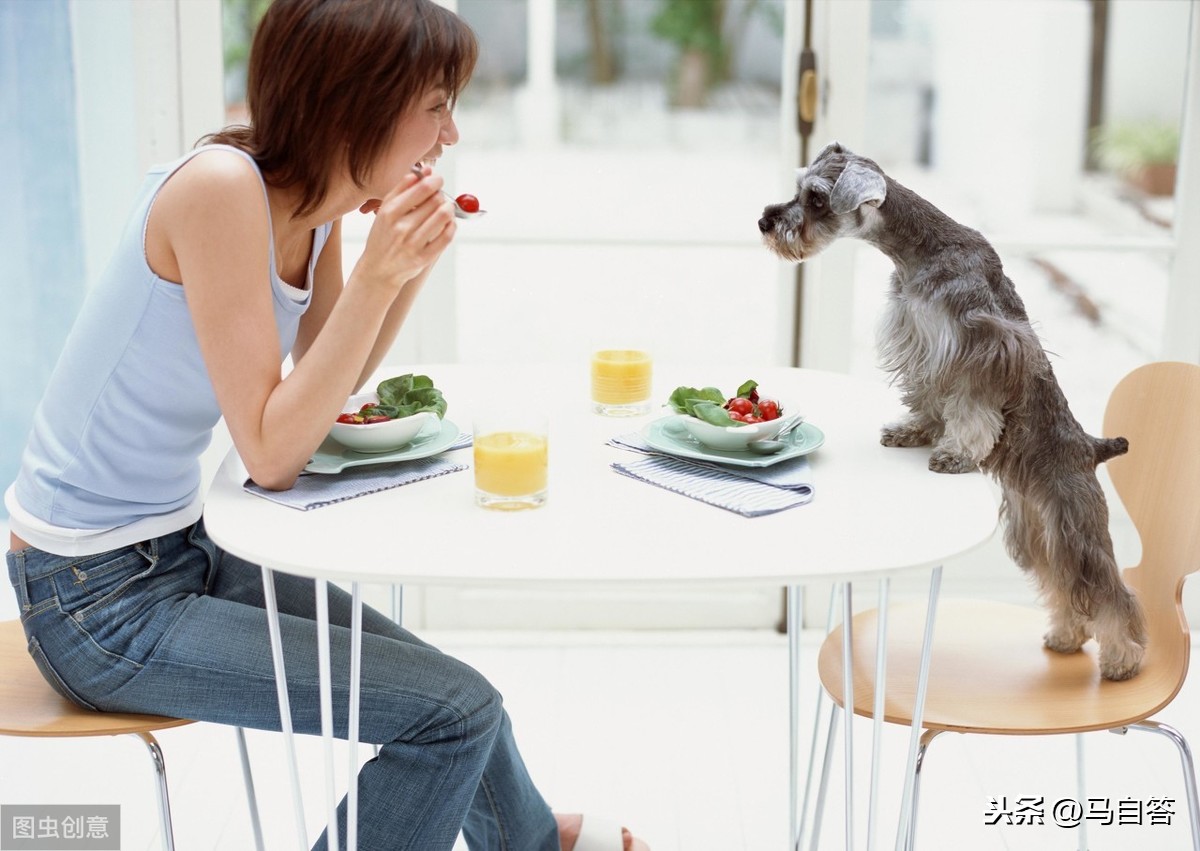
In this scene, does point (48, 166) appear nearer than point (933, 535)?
No

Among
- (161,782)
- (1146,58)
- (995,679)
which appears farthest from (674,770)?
(1146,58)

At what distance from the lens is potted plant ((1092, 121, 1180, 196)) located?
8.73 feet

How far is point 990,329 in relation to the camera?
1443 millimetres

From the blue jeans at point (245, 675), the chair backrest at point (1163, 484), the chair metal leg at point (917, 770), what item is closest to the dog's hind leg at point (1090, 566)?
the chair backrest at point (1163, 484)

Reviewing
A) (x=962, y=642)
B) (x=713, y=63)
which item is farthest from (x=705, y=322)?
(x=962, y=642)

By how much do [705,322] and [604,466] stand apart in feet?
4.29

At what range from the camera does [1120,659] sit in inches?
62.7

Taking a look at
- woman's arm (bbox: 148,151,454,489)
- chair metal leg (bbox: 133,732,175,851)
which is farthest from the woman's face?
chair metal leg (bbox: 133,732,175,851)

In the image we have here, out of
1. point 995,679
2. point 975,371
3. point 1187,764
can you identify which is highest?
point 975,371

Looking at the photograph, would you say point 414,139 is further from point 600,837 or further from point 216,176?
point 600,837

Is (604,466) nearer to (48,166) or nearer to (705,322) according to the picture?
(705,322)

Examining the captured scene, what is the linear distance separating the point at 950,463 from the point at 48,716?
1103 mm

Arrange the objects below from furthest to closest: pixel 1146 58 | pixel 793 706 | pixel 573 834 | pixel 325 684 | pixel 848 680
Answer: pixel 1146 58 < pixel 793 706 < pixel 573 834 < pixel 848 680 < pixel 325 684

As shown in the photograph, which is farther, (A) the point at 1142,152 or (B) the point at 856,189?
(A) the point at 1142,152
